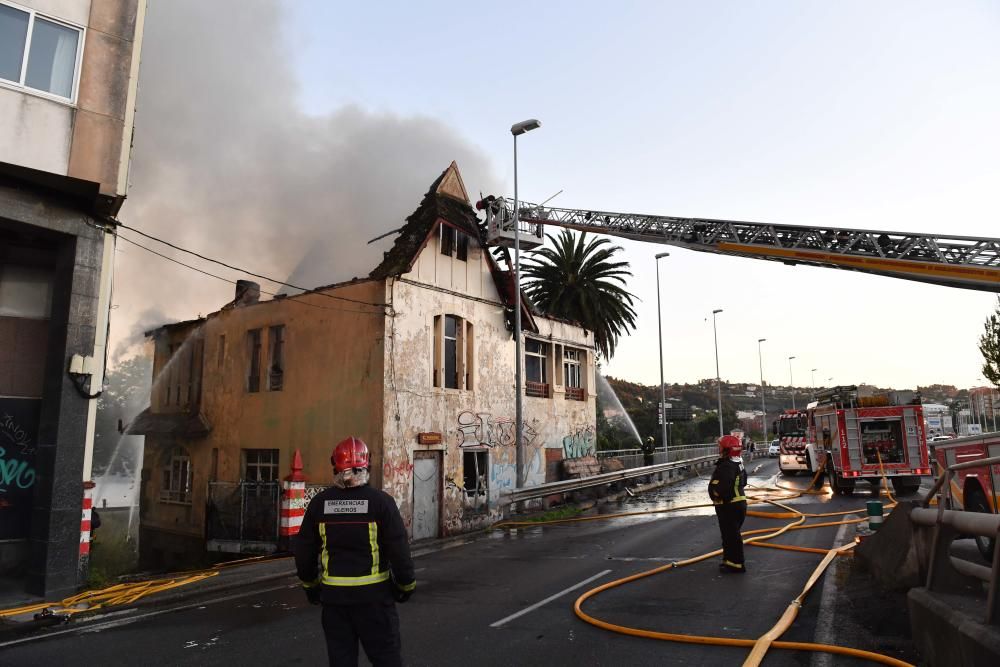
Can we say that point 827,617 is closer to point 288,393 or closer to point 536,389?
point 288,393

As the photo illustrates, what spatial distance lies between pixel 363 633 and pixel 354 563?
42 centimetres

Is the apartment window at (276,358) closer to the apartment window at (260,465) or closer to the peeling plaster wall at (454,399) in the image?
the apartment window at (260,465)

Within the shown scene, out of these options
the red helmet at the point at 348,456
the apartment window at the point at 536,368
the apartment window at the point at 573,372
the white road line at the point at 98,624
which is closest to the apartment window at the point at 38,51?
the white road line at the point at 98,624

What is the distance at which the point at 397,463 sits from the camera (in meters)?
15.0

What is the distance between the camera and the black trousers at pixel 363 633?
3807mm

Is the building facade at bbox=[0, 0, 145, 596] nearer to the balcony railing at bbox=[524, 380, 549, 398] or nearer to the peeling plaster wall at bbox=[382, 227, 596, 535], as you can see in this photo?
the peeling plaster wall at bbox=[382, 227, 596, 535]

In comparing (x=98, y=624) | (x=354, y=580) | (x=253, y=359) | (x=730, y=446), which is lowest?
(x=98, y=624)

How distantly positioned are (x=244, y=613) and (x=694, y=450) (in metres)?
30.8

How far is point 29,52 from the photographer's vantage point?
9.22 m

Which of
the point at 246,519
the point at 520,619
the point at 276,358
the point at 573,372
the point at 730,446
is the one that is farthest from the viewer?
the point at 573,372

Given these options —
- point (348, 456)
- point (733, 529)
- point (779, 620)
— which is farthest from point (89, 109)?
point (779, 620)

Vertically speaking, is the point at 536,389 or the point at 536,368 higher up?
the point at 536,368

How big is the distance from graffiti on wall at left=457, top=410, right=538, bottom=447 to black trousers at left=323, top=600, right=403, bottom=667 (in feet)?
43.7

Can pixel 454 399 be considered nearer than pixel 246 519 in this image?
No
